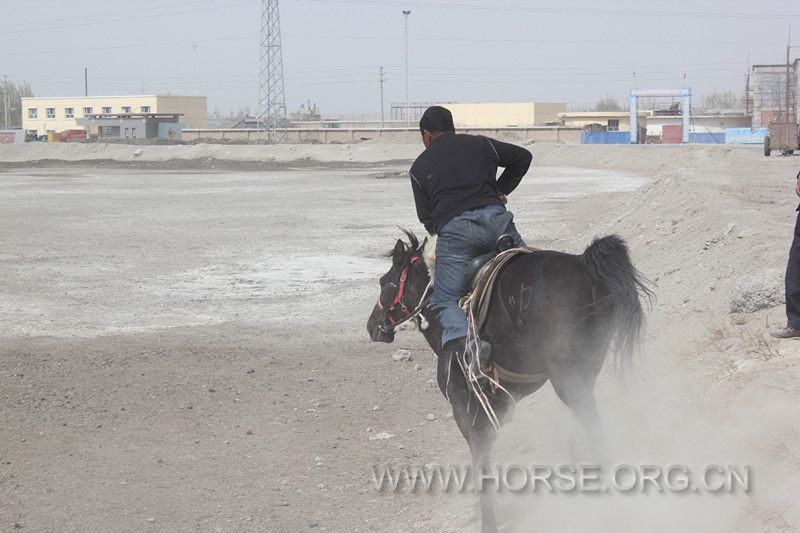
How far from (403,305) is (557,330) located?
1.71 meters

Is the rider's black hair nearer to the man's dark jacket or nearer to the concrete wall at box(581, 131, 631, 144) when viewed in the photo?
the man's dark jacket

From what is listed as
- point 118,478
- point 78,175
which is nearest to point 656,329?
point 118,478

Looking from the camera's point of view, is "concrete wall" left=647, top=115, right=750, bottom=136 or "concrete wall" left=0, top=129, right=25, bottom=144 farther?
"concrete wall" left=0, top=129, right=25, bottom=144

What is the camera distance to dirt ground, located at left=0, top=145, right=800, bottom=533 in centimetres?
670

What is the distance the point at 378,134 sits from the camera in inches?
4262

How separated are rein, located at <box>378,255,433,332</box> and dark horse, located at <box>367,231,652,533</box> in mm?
638

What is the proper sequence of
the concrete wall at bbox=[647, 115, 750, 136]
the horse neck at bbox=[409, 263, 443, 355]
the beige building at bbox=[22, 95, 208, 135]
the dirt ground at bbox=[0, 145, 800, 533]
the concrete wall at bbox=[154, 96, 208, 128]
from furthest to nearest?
the beige building at bbox=[22, 95, 208, 135] < the concrete wall at bbox=[154, 96, 208, 128] < the concrete wall at bbox=[647, 115, 750, 136] < the horse neck at bbox=[409, 263, 443, 355] < the dirt ground at bbox=[0, 145, 800, 533]

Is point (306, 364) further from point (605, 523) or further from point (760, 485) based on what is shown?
point (760, 485)

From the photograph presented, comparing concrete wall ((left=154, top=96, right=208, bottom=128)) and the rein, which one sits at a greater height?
concrete wall ((left=154, top=96, right=208, bottom=128))

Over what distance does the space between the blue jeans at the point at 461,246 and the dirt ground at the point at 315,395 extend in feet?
4.09

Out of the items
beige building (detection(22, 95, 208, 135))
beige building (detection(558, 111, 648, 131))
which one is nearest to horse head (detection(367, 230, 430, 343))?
beige building (detection(558, 111, 648, 131))

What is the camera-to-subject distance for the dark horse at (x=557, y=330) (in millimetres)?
5879

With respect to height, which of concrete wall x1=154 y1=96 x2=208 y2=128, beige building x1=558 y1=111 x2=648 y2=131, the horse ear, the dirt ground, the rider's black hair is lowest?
the dirt ground

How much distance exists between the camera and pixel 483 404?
20.9 feet
